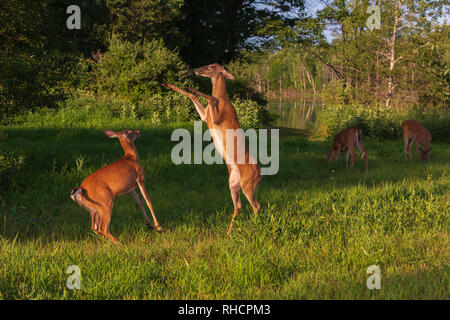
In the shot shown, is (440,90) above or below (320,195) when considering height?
above

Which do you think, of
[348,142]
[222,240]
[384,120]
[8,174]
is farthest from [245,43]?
[222,240]

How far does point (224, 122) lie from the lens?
471 cm

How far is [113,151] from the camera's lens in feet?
36.0

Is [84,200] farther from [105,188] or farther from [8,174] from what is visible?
[8,174]

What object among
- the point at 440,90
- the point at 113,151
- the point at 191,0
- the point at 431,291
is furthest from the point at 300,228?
the point at 191,0

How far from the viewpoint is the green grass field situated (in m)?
3.92

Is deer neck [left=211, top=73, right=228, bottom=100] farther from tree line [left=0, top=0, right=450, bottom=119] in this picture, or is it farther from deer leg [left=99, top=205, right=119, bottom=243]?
tree line [left=0, top=0, right=450, bottom=119]

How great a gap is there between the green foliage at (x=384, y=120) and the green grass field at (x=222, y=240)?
9167 mm

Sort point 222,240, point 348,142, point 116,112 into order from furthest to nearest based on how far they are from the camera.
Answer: point 116,112 → point 348,142 → point 222,240

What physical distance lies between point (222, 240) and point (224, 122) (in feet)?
5.05

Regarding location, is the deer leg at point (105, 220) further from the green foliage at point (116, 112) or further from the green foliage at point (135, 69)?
the green foliage at point (135, 69)

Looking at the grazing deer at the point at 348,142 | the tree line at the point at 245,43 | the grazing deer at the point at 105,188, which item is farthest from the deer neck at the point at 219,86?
the tree line at the point at 245,43
